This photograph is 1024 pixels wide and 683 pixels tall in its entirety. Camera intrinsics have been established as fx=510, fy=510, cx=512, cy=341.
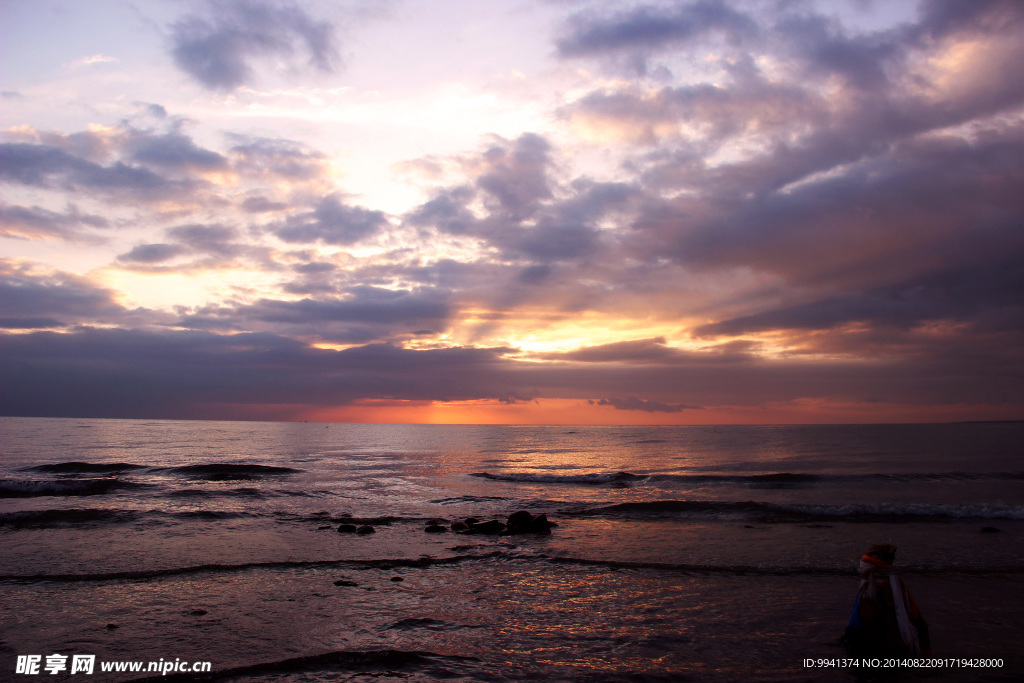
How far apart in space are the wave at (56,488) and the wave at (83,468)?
10352 millimetres

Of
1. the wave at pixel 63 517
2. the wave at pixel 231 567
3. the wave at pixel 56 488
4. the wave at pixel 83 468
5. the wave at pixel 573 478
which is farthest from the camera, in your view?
the wave at pixel 83 468

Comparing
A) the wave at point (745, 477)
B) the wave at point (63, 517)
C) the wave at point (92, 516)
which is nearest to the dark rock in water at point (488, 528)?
the wave at point (92, 516)

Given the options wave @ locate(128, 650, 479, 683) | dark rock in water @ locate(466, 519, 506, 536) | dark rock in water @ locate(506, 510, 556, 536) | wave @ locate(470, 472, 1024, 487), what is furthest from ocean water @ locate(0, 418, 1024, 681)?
wave @ locate(470, 472, 1024, 487)

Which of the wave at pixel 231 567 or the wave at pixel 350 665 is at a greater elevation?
the wave at pixel 350 665

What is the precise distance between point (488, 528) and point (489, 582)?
254 inches

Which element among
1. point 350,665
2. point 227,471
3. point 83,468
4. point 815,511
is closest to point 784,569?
point 350,665

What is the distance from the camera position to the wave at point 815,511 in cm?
2189

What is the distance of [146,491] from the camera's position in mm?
29750

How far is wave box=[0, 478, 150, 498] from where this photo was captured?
28.0 metres

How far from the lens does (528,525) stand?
1894 cm

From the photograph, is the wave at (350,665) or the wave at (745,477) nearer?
the wave at (350,665)

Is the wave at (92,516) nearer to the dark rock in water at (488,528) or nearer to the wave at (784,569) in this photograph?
the dark rock in water at (488,528)

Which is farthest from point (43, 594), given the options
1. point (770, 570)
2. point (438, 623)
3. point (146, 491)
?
point (146, 491)

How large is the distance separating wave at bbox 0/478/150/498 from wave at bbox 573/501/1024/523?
26.7 metres
